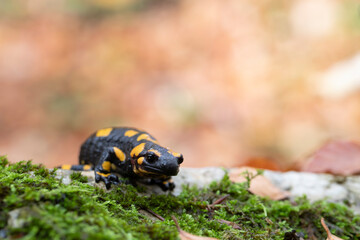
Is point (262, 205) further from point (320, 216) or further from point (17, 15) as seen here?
point (17, 15)

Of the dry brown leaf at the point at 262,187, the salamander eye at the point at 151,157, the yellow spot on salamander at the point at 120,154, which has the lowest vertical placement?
the salamander eye at the point at 151,157

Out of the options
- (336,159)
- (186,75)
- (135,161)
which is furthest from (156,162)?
(186,75)

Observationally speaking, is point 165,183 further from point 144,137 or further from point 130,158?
point 144,137

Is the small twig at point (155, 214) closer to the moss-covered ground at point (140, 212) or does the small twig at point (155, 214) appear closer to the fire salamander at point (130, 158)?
the moss-covered ground at point (140, 212)

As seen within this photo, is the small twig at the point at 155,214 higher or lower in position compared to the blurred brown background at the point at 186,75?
lower

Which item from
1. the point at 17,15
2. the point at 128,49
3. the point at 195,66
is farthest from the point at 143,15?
the point at 17,15

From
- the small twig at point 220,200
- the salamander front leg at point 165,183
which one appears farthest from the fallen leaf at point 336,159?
the salamander front leg at point 165,183

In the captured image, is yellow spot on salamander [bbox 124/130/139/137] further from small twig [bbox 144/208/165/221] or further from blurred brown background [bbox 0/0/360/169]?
blurred brown background [bbox 0/0/360/169]

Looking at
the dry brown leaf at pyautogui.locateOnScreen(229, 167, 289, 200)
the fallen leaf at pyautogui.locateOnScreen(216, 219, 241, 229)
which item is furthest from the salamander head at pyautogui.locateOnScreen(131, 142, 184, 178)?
the dry brown leaf at pyautogui.locateOnScreen(229, 167, 289, 200)
